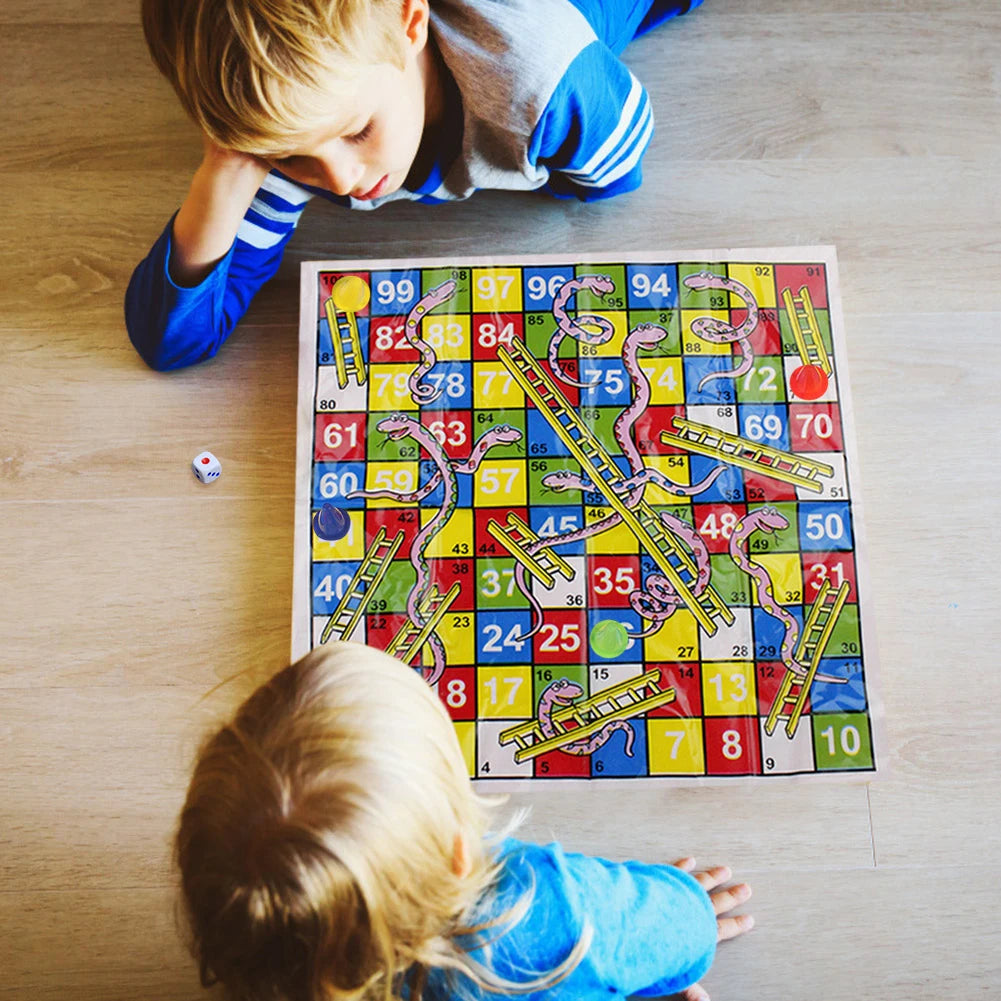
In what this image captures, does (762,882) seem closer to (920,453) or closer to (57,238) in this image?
(920,453)

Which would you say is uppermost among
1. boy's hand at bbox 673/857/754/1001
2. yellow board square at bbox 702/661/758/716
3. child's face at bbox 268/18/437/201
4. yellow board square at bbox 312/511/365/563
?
child's face at bbox 268/18/437/201

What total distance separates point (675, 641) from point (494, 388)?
0.32 m

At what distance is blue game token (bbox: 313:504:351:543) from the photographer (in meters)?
0.98

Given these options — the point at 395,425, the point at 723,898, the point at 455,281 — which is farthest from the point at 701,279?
the point at 723,898

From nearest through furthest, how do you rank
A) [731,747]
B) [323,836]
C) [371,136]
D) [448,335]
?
[323,836], [371,136], [731,747], [448,335]

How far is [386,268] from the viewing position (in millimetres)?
1041

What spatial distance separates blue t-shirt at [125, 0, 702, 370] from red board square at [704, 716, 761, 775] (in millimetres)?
581

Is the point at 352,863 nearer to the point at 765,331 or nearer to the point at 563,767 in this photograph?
the point at 563,767

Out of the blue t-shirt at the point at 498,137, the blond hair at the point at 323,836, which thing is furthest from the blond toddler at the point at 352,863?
the blue t-shirt at the point at 498,137

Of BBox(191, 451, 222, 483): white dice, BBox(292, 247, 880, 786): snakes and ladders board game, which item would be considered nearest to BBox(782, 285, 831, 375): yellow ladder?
BBox(292, 247, 880, 786): snakes and ladders board game

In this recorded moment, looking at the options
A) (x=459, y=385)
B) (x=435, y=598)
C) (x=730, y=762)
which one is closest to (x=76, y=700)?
(x=435, y=598)

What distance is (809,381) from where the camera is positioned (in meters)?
1.00

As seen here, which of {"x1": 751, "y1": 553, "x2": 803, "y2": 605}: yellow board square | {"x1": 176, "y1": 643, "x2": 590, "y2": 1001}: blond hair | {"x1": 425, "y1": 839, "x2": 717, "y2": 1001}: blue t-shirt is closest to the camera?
{"x1": 176, "y1": 643, "x2": 590, "y2": 1001}: blond hair

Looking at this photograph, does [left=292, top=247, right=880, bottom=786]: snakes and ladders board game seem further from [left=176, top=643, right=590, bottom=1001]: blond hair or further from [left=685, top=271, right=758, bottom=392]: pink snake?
[left=176, top=643, right=590, bottom=1001]: blond hair
